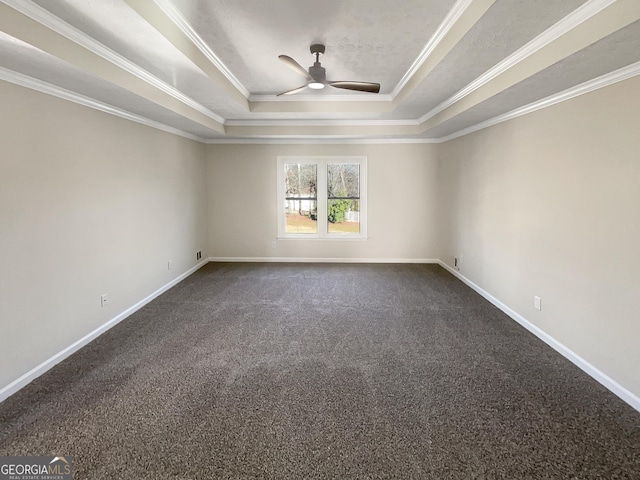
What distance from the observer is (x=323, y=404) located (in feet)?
7.47

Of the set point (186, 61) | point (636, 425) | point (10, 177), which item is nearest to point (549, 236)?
point (636, 425)

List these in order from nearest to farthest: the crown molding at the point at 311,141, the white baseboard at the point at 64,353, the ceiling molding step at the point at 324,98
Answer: the white baseboard at the point at 64,353
the ceiling molding step at the point at 324,98
the crown molding at the point at 311,141

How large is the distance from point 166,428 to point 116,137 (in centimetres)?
304

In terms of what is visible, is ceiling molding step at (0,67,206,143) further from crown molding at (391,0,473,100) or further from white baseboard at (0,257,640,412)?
crown molding at (391,0,473,100)

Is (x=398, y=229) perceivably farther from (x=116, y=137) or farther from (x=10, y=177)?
(x=10, y=177)

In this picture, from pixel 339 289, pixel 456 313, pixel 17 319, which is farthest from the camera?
pixel 339 289

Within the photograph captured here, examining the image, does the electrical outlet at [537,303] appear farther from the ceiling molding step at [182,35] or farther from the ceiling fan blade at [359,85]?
the ceiling molding step at [182,35]

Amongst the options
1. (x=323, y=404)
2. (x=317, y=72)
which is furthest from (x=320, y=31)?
(x=323, y=404)

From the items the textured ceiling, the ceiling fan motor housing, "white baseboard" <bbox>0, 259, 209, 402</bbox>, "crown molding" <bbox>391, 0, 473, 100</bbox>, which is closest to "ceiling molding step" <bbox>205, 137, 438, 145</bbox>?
the textured ceiling

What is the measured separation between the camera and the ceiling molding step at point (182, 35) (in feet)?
7.13

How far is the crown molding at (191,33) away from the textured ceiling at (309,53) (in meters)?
0.01

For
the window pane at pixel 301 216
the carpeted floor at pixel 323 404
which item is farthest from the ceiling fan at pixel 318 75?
the window pane at pixel 301 216

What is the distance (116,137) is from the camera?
141 inches

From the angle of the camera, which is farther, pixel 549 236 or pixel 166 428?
pixel 549 236
